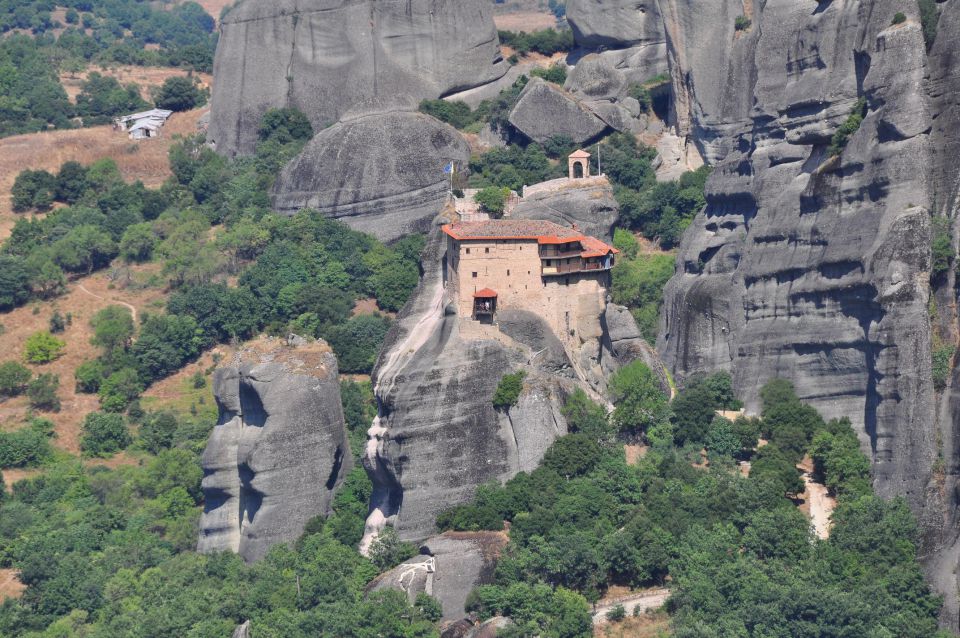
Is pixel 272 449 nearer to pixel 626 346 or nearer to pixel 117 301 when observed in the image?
pixel 626 346

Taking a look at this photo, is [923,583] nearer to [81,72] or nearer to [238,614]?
[238,614]

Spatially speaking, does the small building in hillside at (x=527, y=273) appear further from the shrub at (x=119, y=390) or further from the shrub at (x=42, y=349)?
the shrub at (x=42, y=349)

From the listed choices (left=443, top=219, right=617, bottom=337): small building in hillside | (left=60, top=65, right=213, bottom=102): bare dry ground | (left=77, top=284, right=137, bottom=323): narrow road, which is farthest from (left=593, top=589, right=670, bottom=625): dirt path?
(left=60, top=65, right=213, bottom=102): bare dry ground

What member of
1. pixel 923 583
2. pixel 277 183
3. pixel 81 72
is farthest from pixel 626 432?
pixel 81 72

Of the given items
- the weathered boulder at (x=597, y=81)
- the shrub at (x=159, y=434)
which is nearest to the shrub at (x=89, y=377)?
the shrub at (x=159, y=434)

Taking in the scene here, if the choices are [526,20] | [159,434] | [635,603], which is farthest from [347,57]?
[526,20]

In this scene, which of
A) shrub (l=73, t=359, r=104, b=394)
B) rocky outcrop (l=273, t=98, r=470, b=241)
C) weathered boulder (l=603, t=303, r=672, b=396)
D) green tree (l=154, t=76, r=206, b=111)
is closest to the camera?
weathered boulder (l=603, t=303, r=672, b=396)

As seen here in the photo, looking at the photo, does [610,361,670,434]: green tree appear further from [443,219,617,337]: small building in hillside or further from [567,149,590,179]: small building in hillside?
[567,149,590,179]: small building in hillside
